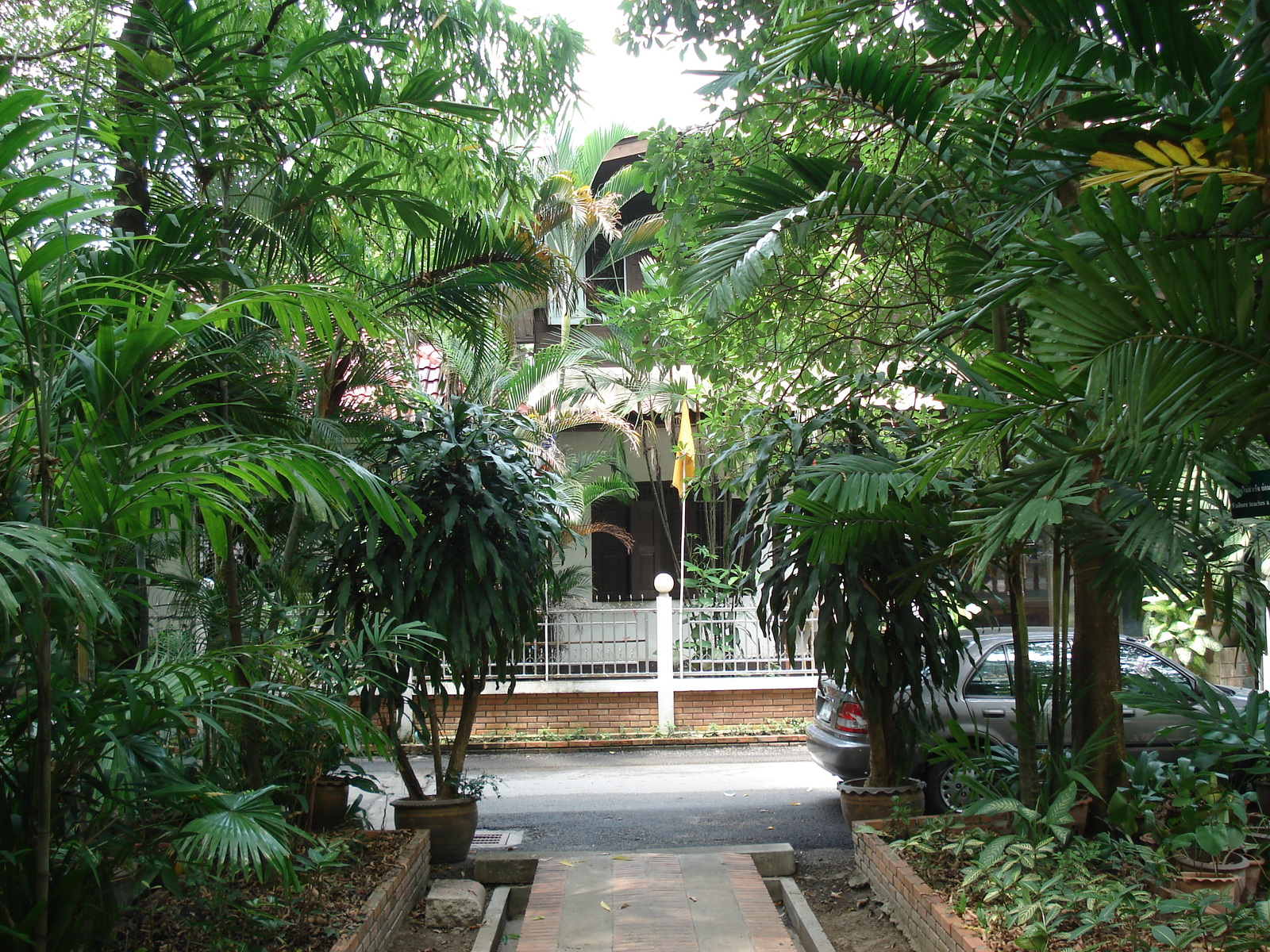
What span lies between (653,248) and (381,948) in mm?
5026

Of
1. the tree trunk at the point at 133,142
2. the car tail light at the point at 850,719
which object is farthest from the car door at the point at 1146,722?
the tree trunk at the point at 133,142

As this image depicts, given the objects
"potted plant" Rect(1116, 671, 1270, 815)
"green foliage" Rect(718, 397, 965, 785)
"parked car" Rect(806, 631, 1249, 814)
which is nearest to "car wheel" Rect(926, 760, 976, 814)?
"parked car" Rect(806, 631, 1249, 814)

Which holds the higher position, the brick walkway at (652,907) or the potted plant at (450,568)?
the potted plant at (450,568)

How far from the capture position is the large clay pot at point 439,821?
246 inches

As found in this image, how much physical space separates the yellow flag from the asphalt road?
10.1ft

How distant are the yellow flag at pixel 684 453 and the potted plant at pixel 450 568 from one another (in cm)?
463

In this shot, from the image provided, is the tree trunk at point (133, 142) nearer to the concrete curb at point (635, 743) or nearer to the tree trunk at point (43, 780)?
the tree trunk at point (43, 780)

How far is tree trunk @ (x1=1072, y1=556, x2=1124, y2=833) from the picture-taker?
501cm

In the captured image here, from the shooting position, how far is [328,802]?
18.8 feet

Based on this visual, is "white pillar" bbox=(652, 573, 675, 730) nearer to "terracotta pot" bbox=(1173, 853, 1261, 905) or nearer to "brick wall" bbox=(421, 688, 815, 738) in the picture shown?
"brick wall" bbox=(421, 688, 815, 738)

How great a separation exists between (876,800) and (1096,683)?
70.8 inches

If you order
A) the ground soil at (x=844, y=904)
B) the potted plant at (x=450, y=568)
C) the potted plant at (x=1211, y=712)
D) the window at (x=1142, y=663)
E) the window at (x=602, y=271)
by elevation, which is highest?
the window at (x=602, y=271)

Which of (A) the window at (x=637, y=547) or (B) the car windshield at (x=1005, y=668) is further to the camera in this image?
(A) the window at (x=637, y=547)

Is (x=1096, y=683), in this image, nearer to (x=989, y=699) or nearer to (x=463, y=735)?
(x=989, y=699)
